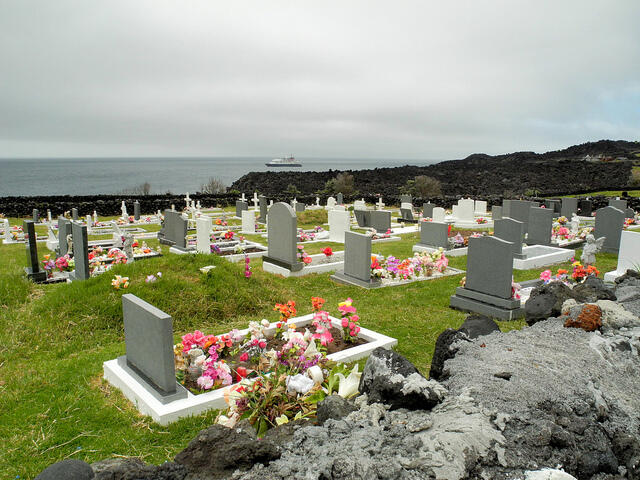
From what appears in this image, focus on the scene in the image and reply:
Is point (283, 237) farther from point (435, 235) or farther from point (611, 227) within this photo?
point (611, 227)

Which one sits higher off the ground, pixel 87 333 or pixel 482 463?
pixel 482 463

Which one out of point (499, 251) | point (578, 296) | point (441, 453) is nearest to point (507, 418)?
point (441, 453)

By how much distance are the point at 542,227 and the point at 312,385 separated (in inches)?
446

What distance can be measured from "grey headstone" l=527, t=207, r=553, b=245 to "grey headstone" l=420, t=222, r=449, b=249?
2.70 metres

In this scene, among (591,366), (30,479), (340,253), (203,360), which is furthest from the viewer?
(340,253)

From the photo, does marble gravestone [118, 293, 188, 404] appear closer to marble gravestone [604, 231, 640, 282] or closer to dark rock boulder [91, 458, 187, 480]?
dark rock boulder [91, 458, 187, 480]

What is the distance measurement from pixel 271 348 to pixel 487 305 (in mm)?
3802

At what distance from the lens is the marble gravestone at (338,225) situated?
48.2 feet

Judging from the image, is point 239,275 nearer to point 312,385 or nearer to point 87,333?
point 87,333

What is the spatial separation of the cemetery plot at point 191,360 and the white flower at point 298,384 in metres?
0.15

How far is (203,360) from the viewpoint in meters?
4.52

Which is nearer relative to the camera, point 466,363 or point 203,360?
point 466,363

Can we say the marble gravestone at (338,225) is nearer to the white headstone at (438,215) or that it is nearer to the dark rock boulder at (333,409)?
the white headstone at (438,215)

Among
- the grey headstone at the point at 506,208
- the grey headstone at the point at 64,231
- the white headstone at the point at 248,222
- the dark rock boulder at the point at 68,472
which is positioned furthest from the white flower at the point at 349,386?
the grey headstone at the point at 506,208
